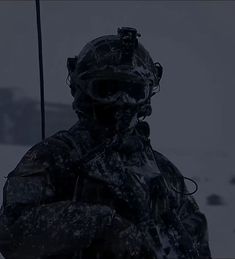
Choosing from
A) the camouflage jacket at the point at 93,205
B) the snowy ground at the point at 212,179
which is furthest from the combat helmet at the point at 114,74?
the snowy ground at the point at 212,179

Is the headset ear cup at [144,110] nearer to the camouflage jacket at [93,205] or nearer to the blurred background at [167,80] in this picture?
the camouflage jacket at [93,205]

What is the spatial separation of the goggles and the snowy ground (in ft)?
25.6

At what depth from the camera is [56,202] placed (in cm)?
296

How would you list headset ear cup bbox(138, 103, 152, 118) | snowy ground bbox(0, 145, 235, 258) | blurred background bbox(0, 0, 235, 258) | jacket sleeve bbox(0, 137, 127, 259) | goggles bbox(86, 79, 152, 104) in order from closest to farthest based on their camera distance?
jacket sleeve bbox(0, 137, 127, 259) → goggles bbox(86, 79, 152, 104) → headset ear cup bbox(138, 103, 152, 118) → snowy ground bbox(0, 145, 235, 258) → blurred background bbox(0, 0, 235, 258)

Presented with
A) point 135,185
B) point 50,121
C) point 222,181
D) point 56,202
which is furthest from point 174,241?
point 50,121

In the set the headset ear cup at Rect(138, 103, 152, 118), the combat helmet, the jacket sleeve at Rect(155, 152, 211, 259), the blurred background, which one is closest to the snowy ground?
the blurred background

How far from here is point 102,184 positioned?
3031 mm

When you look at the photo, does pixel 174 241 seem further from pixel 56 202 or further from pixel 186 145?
pixel 186 145

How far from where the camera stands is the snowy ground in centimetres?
1203

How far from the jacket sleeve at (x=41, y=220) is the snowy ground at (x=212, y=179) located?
7933 mm

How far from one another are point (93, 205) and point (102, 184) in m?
0.13

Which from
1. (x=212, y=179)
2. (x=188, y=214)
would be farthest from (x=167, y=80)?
(x=188, y=214)

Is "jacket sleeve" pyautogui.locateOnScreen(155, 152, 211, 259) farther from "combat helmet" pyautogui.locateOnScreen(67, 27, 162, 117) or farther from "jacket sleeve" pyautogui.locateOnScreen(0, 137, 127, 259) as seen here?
"jacket sleeve" pyautogui.locateOnScreen(0, 137, 127, 259)

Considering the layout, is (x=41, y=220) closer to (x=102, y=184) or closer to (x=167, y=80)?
(x=102, y=184)
